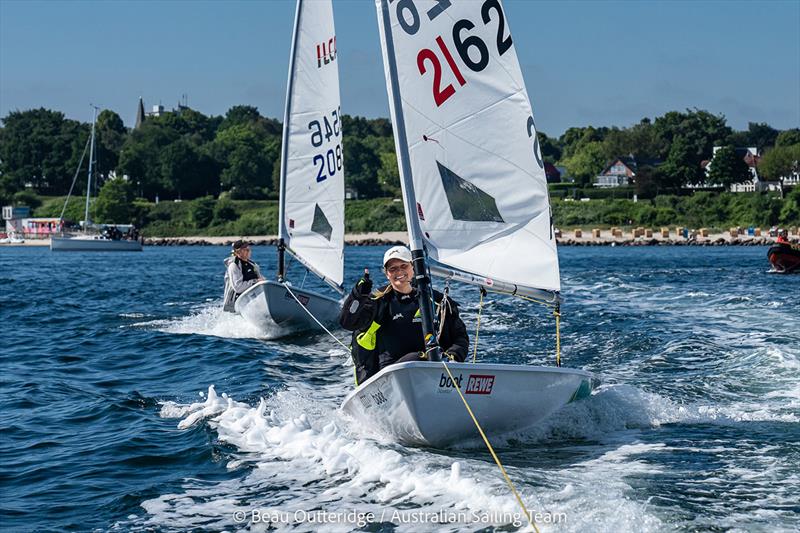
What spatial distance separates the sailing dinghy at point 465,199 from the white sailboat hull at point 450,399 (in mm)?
12

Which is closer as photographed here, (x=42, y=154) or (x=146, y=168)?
(x=146, y=168)

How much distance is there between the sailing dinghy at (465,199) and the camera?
29.3ft

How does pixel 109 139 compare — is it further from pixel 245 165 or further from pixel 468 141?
pixel 468 141

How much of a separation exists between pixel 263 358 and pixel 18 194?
125m

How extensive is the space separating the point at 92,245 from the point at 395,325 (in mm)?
77720

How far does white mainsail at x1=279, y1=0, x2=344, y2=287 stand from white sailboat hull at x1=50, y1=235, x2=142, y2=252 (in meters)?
65.3

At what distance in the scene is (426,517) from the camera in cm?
738

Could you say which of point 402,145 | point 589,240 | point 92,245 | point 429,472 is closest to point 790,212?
point 589,240

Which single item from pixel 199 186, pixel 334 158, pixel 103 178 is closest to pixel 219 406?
pixel 334 158

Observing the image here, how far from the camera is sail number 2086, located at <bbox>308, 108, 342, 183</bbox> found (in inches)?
747

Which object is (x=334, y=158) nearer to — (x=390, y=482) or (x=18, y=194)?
(x=390, y=482)

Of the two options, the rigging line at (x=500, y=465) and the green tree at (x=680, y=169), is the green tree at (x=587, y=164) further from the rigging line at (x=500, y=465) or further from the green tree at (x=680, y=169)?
the rigging line at (x=500, y=465)

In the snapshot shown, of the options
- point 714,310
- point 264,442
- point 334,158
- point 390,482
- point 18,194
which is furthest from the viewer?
point 18,194

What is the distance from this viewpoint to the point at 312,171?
62.5ft
